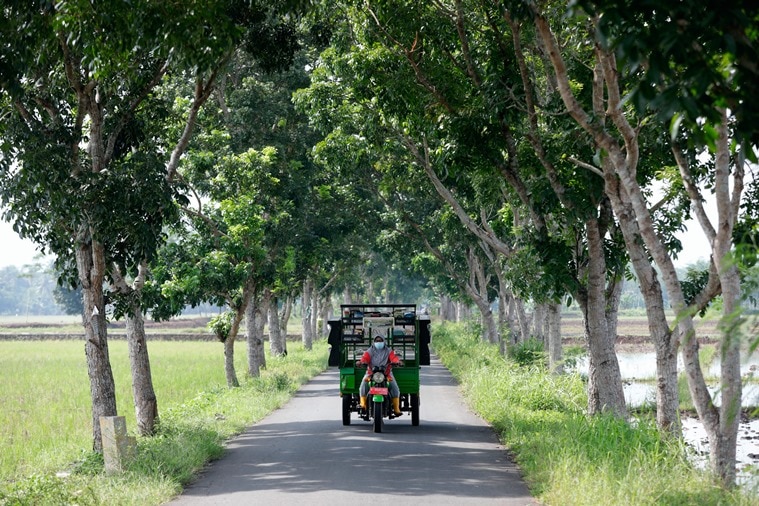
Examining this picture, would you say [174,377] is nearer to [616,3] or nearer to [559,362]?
[559,362]

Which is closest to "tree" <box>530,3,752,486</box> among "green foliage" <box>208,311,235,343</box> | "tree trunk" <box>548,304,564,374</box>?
"tree trunk" <box>548,304,564,374</box>

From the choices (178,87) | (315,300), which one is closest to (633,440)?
(178,87)

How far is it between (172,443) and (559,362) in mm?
10836

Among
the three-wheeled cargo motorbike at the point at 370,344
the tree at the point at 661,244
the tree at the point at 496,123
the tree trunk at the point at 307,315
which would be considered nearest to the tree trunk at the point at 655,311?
the tree at the point at 661,244

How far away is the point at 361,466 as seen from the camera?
1268 cm

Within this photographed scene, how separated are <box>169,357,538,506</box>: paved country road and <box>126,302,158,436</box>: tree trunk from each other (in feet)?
5.61

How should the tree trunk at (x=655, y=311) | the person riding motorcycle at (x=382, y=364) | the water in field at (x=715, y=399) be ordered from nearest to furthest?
the water in field at (x=715, y=399), the tree trunk at (x=655, y=311), the person riding motorcycle at (x=382, y=364)

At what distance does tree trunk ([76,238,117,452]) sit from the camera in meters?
14.3

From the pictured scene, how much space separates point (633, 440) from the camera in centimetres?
1130

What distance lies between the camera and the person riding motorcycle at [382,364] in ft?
55.0

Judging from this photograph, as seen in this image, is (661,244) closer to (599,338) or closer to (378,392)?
(599,338)

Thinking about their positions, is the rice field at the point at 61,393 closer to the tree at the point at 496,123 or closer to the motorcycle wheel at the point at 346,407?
the motorcycle wheel at the point at 346,407

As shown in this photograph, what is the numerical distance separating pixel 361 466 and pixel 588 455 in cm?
306

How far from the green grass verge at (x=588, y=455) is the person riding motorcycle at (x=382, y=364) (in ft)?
6.07
